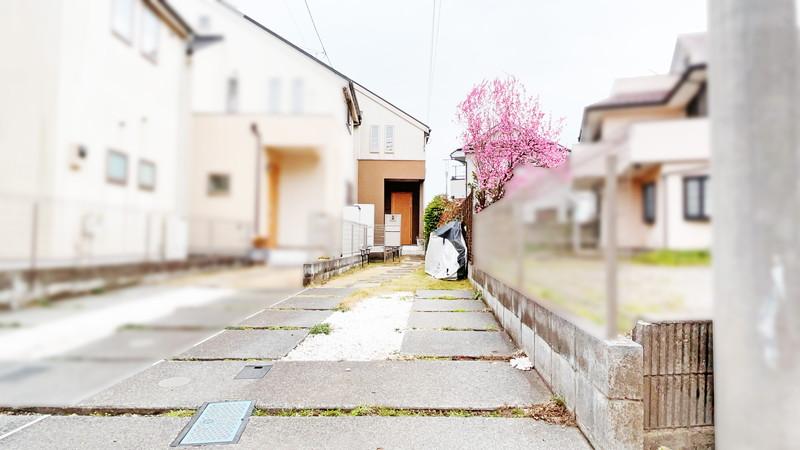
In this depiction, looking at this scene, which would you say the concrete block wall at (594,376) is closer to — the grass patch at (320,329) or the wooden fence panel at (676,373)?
the wooden fence panel at (676,373)

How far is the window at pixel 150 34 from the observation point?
36cm

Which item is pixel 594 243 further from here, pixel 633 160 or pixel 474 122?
pixel 474 122

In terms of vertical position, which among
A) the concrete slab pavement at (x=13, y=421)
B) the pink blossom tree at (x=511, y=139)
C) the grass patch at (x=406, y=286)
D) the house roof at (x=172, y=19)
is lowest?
the concrete slab pavement at (x=13, y=421)

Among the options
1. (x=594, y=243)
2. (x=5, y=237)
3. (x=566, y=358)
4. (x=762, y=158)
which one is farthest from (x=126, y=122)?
(x=566, y=358)

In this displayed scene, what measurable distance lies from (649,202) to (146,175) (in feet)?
1.80

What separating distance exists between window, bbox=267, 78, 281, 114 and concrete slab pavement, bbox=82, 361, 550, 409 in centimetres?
256

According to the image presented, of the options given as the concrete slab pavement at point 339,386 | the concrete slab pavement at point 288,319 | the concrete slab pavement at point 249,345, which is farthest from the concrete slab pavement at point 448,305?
the concrete slab pavement at point 339,386

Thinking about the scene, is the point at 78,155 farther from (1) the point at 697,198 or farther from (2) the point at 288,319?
(2) the point at 288,319

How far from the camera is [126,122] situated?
337 millimetres

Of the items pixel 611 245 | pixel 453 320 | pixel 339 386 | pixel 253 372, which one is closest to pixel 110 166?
pixel 611 245

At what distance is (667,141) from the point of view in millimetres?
469

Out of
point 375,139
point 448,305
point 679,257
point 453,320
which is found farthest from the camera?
point 448,305

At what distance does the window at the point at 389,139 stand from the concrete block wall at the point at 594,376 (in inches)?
51.6

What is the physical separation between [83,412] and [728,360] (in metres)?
3.21
